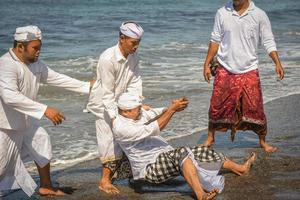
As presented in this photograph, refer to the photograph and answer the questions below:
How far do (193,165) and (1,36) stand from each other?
16293mm

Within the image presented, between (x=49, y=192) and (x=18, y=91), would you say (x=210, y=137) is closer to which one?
(x=49, y=192)

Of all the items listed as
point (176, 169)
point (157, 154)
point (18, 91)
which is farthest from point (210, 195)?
point (18, 91)

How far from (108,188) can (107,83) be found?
0.91 m

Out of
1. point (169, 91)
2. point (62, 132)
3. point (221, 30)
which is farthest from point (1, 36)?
point (221, 30)

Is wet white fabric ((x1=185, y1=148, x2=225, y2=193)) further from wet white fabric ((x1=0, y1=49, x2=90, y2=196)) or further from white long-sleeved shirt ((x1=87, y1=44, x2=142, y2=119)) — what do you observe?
wet white fabric ((x1=0, y1=49, x2=90, y2=196))

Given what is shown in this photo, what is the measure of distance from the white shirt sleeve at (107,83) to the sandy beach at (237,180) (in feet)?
2.53

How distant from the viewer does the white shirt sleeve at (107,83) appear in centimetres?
532

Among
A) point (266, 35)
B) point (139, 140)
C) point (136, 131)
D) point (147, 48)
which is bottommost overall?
point (147, 48)

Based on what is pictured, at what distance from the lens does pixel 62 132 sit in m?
8.05

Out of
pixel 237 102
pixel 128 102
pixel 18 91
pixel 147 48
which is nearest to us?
pixel 18 91

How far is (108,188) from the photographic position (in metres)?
5.54

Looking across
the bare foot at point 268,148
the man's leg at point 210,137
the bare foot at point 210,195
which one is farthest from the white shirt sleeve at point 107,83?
the bare foot at point 268,148

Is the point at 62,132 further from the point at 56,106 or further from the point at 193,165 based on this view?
the point at 193,165

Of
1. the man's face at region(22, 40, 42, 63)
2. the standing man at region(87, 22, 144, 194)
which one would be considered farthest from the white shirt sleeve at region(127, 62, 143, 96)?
the man's face at region(22, 40, 42, 63)
